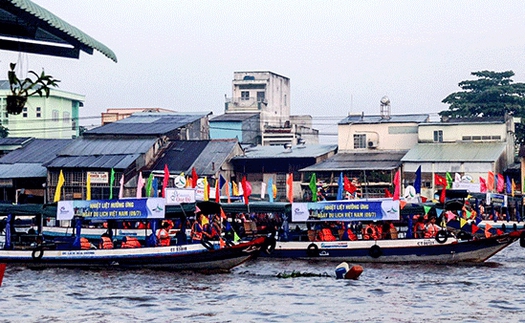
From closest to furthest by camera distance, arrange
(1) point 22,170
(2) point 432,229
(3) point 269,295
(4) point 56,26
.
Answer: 1. (4) point 56,26
2. (3) point 269,295
3. (2) point 432,229
4. (1) point 22,170

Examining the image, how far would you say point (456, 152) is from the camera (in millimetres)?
50781

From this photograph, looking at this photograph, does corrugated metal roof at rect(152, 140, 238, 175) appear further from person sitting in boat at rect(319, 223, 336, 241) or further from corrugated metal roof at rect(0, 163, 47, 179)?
person sitting in boat at rect(319, 223, 336, 241)

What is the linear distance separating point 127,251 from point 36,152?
93.2 ft

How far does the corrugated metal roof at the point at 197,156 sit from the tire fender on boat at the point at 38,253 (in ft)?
72.0

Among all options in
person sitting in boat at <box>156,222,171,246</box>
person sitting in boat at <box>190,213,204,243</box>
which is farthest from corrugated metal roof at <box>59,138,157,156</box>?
person sitting in boat at <box>156,222,171,246</box>

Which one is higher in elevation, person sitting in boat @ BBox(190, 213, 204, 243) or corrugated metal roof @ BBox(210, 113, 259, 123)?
corrugated metal roof @ BBox(210, 113, 259, 123)

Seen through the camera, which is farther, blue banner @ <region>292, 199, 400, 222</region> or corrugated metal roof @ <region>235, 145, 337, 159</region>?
corrugated metal roof @ <region>235, 145, 337, 159</region>

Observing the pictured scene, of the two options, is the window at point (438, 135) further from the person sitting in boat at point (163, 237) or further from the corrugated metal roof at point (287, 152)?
the person sitting in boat at point (163, 237)

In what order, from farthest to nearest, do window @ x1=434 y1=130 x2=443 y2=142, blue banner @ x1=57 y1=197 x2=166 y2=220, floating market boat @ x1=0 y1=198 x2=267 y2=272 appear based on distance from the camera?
window @ x1=434 y1=130 x2=443 y2=142 → blue banner @ x1=57 y1=197 x2=166 y2=220 → floating market boat @ x1=0 y1=198 x2=267 y2=272

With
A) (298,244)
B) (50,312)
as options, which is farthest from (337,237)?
(50,312)

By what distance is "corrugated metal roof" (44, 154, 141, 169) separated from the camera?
49.2 m

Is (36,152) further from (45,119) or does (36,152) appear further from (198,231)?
(198,231)

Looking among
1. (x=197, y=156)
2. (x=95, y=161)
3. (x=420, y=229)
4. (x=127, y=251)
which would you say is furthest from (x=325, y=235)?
(x=95, y=161)

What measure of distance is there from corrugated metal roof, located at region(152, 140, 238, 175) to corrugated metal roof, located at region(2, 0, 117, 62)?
4009 cm
